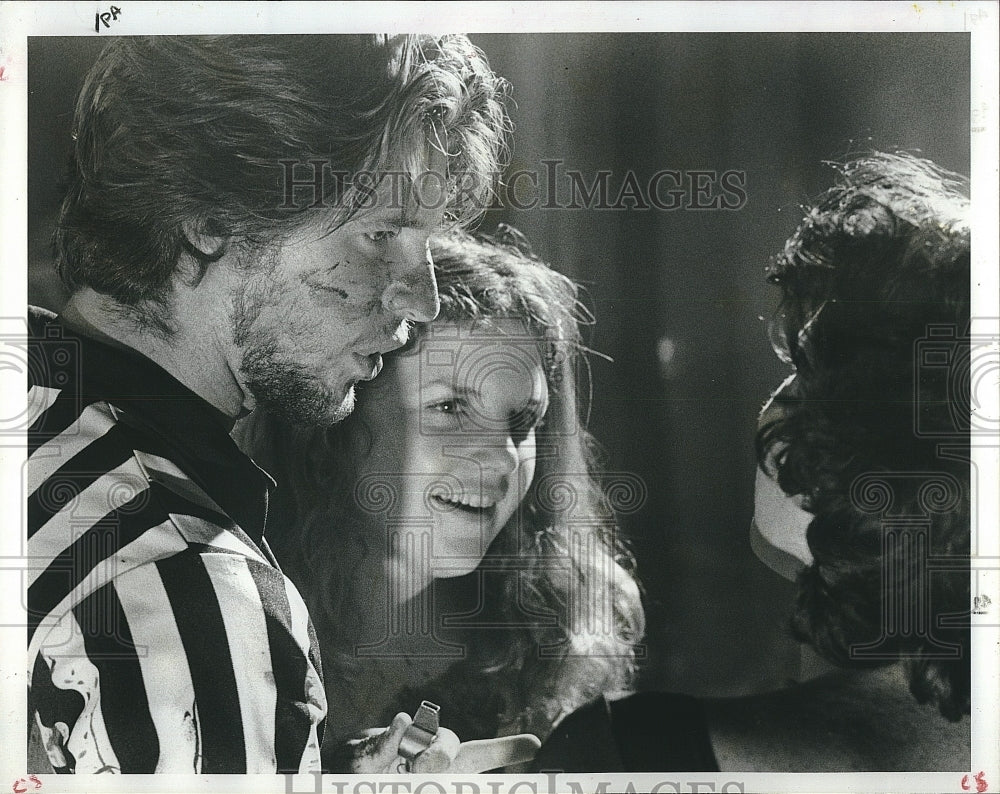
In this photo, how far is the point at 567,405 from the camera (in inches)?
67.8

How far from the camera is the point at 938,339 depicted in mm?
1729

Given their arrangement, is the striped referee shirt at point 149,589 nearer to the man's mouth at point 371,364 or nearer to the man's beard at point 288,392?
the man's beard at point 288,392

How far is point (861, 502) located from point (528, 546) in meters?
0.70

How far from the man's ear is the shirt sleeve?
1.90 feet

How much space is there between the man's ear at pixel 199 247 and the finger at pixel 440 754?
107 centimetres

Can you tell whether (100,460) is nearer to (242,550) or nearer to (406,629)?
(242,550)

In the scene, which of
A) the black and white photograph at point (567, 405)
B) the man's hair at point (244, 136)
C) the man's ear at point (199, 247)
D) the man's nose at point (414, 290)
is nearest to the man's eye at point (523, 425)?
the black and white photograph at point (567, 405)

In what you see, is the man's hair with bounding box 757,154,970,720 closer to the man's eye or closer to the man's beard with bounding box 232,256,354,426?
the man's eye

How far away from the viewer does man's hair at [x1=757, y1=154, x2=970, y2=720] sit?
172 cm

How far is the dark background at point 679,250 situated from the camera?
172cm

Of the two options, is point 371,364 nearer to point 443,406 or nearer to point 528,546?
point 443,406

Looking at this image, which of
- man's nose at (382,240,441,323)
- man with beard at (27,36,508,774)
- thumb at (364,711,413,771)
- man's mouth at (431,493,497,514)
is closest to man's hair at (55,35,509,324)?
man with beard at (27,36,508,774)

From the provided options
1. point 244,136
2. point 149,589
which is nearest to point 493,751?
point 149,589

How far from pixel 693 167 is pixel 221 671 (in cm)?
142
